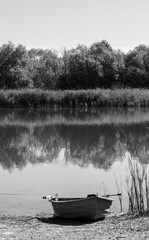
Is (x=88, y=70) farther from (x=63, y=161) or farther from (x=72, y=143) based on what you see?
(x=63, y=161)

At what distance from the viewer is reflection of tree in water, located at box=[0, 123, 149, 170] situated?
54.1ft

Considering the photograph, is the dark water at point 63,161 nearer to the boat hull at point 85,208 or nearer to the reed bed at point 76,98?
the boat hull at point 85,208

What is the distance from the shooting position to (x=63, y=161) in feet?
53.6

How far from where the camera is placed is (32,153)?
1839cm

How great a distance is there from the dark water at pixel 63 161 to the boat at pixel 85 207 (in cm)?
111

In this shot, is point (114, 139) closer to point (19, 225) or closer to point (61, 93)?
point (19, 225)

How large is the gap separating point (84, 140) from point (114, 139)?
5.04ft

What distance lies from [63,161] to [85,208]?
794cm

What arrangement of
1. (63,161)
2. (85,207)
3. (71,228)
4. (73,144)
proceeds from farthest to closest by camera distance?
(73,144) < (63,161) < (85,207) < (71,228)

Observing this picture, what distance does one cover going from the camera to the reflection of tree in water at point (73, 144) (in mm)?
16500

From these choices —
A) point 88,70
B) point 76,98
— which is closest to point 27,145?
point 76,98

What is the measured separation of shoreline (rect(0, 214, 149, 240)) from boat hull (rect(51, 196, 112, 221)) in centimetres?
14

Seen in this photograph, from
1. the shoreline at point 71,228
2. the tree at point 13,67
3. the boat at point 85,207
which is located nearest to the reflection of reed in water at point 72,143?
the boat at point 85,207

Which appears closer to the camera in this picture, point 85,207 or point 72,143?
point 85,207
